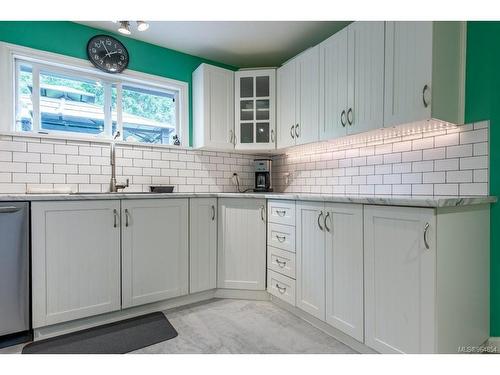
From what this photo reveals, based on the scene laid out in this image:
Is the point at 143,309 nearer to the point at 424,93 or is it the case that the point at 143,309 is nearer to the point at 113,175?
the point at 113,175

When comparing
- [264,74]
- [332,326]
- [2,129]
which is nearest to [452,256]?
[332,326]

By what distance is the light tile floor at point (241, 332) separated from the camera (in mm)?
1705

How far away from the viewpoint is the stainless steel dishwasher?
169 centimetres

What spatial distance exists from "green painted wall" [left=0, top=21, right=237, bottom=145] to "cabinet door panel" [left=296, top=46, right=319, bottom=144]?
1173 millimetres

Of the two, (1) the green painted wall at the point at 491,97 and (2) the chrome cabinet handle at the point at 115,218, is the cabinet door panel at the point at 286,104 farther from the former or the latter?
(2) the chrome cabinet handle at the point at 115,218

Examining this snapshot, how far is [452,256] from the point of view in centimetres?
139

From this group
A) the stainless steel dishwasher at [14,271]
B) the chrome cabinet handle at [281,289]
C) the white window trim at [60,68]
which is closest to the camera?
the stainless steel dishwasher at [14,271]

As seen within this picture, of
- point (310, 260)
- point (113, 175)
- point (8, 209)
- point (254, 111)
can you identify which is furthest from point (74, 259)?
point (254, 111)

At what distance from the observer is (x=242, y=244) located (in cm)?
249

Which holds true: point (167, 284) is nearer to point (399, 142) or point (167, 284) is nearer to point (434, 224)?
point (434, 224)

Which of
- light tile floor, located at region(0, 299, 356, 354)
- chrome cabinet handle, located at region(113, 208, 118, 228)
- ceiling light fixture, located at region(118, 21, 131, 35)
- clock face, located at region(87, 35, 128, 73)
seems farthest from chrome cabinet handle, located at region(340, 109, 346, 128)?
clock face, located at region(87, 35, 128, 73)

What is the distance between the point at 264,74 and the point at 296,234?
177cm

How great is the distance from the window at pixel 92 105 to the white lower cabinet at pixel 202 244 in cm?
89

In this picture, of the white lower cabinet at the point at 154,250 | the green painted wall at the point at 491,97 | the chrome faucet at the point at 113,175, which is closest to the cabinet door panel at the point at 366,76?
the green painted wall at the point at 491,97
